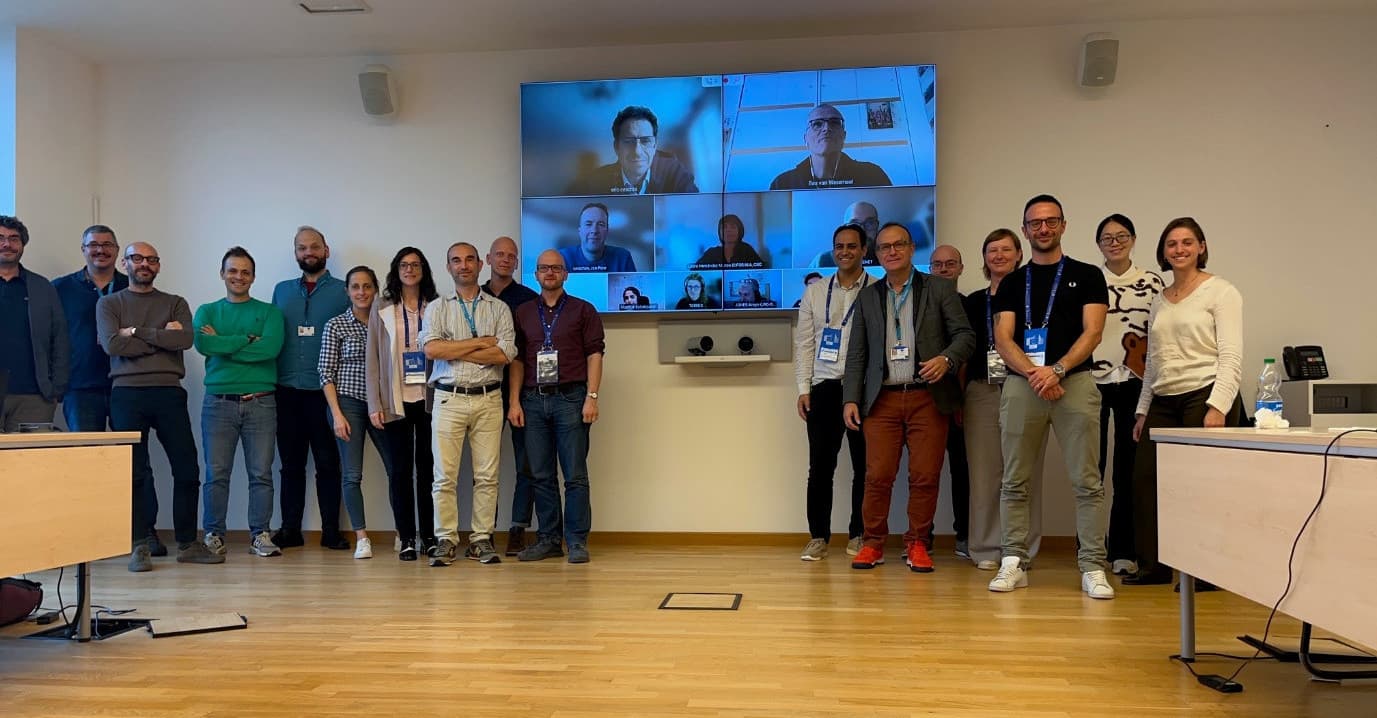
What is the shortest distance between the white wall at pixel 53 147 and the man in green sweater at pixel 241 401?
101 centimetres

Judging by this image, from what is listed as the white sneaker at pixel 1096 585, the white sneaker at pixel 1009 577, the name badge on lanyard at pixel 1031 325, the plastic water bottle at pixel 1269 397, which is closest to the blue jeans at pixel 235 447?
the white sneaker at pixel 1009 577

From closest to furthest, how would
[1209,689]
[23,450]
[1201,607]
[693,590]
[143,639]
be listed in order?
[1209,689]
[23,450]
[143,639]
[1201,607]
[693,590]

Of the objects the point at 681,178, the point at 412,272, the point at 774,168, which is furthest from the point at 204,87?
the point at 774,168

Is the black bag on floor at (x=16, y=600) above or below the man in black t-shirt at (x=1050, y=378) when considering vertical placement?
below

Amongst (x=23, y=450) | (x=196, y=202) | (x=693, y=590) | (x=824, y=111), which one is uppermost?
(x=824, y=111)

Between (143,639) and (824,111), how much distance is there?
402 centimetres

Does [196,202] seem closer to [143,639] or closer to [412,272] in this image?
[412,272]

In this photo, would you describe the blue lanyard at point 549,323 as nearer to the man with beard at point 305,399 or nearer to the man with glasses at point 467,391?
the man with glasses at point 467,391

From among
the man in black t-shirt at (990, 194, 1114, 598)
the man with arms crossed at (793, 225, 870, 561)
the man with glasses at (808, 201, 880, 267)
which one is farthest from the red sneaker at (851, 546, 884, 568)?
the man with glasses at (808, 201, 880, 267)

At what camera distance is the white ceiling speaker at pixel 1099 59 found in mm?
5086

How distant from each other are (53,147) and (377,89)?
1.87 metres

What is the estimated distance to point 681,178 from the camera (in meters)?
5.43

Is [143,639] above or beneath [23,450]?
beneath

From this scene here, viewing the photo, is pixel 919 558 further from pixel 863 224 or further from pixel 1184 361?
pixel 863 224
